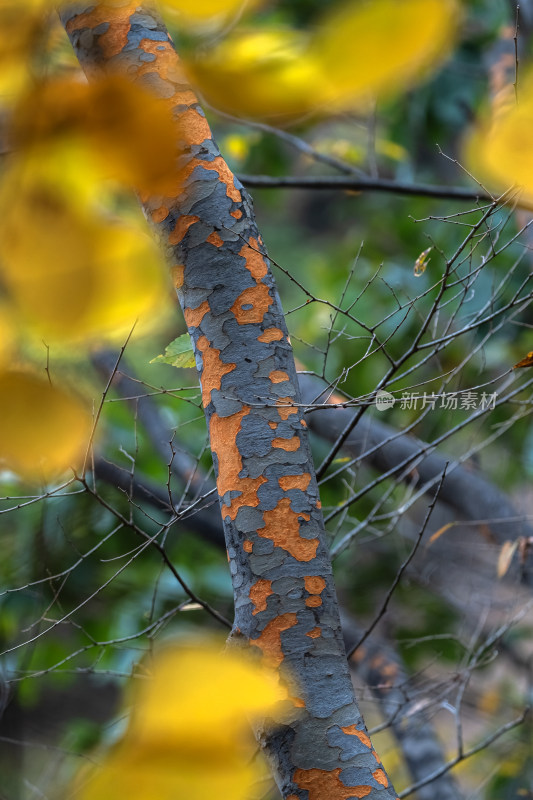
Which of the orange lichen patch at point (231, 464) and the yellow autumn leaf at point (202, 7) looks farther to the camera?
the orange lichen patch at point (231, 464)

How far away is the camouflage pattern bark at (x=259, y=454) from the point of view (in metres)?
0.34

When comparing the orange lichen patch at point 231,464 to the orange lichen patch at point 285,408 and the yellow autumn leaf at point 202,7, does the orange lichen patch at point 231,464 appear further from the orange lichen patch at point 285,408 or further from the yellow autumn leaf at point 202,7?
the yellow autumn leaf at point 202,7

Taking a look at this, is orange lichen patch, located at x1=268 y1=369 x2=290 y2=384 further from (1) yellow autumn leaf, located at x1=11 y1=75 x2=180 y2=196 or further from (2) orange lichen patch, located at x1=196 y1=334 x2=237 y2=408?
(1) yellow autumn leaf, located at x1=11 y1=75 x2=180 y2=196

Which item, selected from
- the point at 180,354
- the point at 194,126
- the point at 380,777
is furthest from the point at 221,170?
the point at 380,777

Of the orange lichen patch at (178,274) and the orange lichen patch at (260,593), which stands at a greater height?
the orange lichen patch at (178,274)

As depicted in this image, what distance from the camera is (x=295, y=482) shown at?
1.26 ft

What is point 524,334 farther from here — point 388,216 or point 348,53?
point 348,53

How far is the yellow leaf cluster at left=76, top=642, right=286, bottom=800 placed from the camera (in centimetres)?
10

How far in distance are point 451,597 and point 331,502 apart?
28 centimetres

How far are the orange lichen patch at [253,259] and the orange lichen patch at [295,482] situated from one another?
0.40 feet

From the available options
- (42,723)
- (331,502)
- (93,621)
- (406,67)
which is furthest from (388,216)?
(42,723)

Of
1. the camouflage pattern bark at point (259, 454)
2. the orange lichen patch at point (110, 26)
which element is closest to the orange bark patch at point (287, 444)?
the camouflage pattern bark at point (259, 454)

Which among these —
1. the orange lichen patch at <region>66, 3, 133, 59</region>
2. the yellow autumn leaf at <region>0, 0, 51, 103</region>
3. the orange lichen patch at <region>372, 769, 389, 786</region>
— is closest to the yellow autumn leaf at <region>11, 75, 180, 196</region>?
the yellow autumn leaf at <region>0, 0, 51, 103</region>

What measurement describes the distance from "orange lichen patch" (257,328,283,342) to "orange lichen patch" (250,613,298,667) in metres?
0.16
